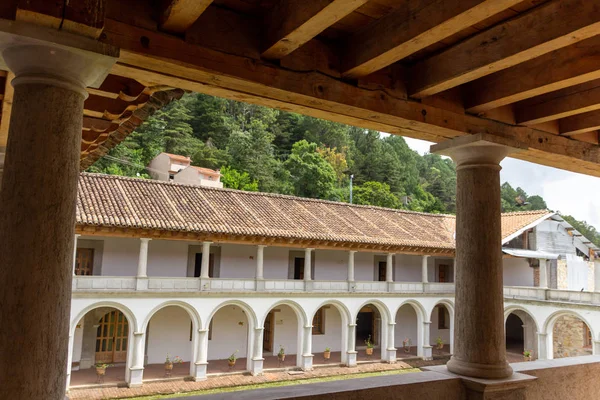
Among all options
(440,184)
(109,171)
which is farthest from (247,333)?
(440,184)

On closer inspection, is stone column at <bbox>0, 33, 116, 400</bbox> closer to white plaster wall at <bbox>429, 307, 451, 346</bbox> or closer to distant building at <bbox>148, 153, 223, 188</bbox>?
white plaster wall at <bbox>429, 307, 451, 346</bbox>

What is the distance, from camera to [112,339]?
16391 mm

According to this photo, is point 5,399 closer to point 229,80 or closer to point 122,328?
point 229,80

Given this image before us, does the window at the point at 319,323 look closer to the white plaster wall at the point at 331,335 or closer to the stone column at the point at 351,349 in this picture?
the white plaster wall at the point at 331,335

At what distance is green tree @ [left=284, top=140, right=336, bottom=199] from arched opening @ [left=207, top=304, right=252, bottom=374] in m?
18.4

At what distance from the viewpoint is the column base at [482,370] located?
347 cm

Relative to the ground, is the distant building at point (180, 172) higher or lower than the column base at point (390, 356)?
higher

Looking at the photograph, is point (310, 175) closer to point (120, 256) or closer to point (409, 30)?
point (120, 256)

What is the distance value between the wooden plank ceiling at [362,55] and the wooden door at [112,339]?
14.4m

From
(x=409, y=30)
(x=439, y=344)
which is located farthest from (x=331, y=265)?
(x=409, y=30)

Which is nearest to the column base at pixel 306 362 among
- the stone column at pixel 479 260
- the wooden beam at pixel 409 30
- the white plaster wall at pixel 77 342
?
the white plaster wall at pixel 77 342

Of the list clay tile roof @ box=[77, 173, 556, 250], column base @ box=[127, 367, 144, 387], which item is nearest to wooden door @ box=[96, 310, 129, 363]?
column base @ box=[127, 367, 144, 387]

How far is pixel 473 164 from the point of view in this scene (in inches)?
150

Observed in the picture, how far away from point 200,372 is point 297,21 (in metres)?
14.9
